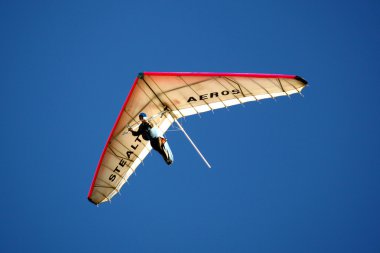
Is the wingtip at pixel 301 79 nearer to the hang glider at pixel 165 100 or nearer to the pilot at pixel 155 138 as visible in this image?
the hang glider at pixel 165 100

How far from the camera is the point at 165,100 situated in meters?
15.1

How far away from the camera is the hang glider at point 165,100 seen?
44.7 ft

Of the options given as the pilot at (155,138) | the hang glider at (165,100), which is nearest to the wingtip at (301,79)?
the hang glider at (165,100)

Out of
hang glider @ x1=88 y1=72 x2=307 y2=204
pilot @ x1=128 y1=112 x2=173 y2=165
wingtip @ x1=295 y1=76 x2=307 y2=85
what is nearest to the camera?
wingtip @ x1=295 y1=76 x2=307 y2=85

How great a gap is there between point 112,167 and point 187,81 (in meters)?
5.23

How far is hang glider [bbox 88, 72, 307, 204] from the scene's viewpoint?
44.7ft

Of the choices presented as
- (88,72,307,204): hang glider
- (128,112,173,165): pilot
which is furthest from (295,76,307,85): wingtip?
(128,112,173,165): pilot

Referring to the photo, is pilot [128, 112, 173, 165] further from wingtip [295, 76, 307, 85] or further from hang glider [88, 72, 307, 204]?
wingtip [295, 76, 307, 85]

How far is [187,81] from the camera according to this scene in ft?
45.8

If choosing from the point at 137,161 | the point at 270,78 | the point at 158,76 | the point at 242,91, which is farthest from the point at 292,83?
the point at 137,161

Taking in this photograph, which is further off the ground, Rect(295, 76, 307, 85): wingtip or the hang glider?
the hang glider

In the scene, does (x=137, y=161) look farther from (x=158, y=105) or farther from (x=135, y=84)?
(x=135, y=84)

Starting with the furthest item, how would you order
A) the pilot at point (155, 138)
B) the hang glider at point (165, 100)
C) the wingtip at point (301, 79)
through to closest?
the pilot at point (155, 138)
the hang glider at point (165, 100)
the wingtip at point (301, 79)

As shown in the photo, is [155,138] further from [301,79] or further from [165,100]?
[301,79]
